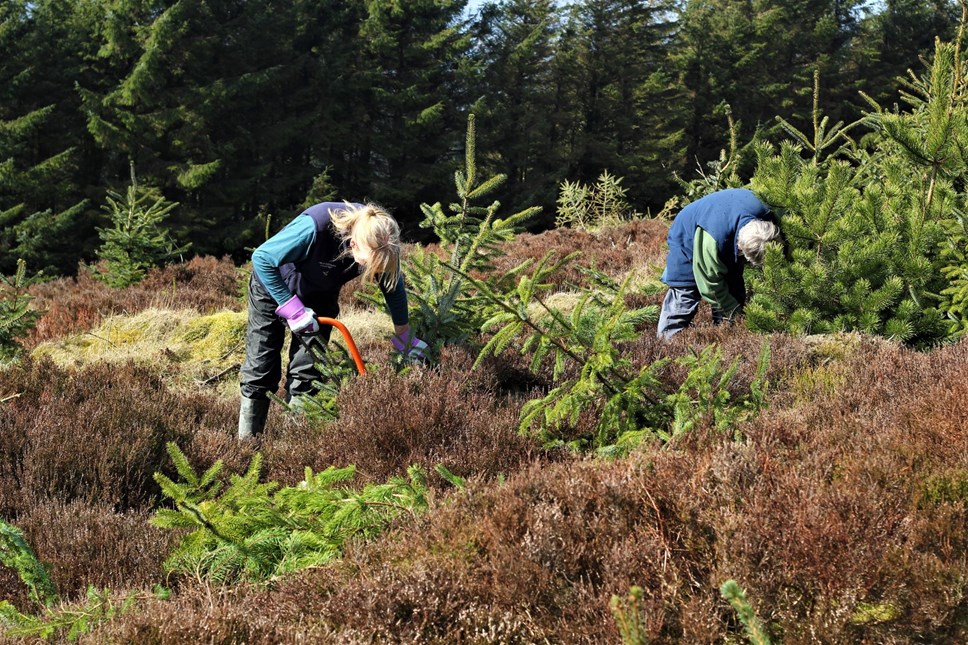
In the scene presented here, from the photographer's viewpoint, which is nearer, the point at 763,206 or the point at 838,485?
the point at 838,485

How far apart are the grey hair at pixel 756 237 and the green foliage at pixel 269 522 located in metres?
2.98

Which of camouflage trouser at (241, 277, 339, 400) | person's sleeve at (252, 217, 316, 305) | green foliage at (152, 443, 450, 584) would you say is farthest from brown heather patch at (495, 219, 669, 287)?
green foliage at (152, 443, 450, 584)

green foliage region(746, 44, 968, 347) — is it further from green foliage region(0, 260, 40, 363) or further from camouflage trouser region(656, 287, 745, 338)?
green foliage region(0, 260, 40, 363)

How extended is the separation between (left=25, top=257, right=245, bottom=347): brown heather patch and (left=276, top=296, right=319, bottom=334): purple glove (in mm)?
4632

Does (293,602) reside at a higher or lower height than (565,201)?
higher

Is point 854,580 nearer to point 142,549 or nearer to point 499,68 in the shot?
point 142,549

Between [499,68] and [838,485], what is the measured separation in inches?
1295

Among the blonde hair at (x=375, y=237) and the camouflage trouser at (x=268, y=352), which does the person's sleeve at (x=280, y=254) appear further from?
the camouflage trouser at (x=268, y=352)

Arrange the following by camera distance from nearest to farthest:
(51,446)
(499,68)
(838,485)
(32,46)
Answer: (838,485)
(51,446)
(32,46)
(499,68)

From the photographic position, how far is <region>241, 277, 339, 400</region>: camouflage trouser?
187 inches

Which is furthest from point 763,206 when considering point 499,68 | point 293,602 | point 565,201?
point 499,68

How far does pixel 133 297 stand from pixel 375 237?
6100 mm

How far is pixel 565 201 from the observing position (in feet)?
51.4

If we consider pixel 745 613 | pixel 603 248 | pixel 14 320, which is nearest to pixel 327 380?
pixel 14 320
